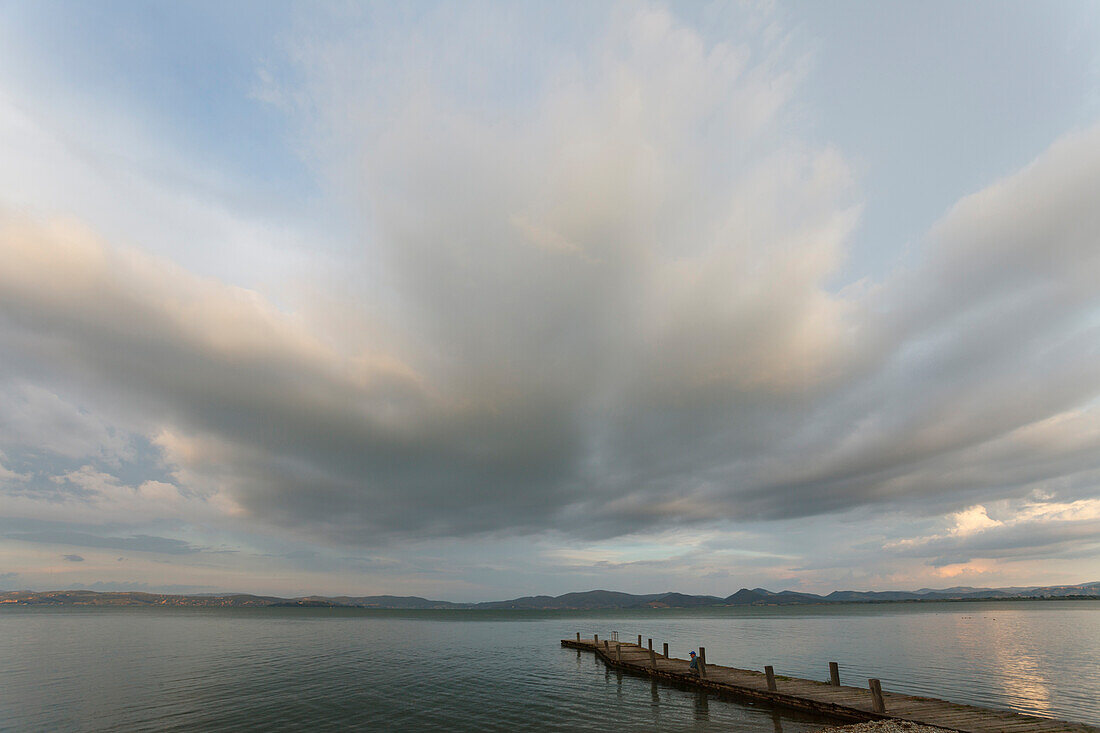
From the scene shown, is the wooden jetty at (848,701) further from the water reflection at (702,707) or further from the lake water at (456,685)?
the lake water at (456,685)

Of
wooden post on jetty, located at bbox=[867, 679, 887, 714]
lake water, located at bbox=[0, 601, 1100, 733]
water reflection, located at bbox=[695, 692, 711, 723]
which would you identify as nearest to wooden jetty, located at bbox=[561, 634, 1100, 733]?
wooden post on jetty, located at bbox=[867, 679, 887, 714]

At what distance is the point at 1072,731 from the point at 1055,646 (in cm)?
7954

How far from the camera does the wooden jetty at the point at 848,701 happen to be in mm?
26094

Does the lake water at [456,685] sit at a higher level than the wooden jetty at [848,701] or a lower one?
lower

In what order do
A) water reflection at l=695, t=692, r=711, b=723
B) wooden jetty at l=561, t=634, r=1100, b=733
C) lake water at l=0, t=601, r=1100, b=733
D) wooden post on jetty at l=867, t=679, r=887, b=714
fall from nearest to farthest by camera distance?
1. wooden jetty at l=561, t=634, r=1100, b=733
2. wooden post on jetty at l=867, t=679, r=887, b=714
3. water reflection at l=695, t=692, r=711, b=723
4. lake water at l=0, t=601, r=1100, b=733

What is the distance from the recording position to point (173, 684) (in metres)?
49.0

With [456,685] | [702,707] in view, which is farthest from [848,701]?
[456,685]

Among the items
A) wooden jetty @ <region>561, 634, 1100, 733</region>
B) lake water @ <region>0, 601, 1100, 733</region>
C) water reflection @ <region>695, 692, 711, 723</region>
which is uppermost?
wooden jetty @ <region>561, 634, 1100, 733</region>

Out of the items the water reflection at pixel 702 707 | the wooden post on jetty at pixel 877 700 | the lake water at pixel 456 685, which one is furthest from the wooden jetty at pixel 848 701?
the lake water at pixel 456 685

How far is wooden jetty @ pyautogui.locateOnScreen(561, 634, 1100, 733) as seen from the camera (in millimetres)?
26094

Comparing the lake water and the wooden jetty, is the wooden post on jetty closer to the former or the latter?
the wooden jetty

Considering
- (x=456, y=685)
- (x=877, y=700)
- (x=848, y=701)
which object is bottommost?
(x=456, y=685)

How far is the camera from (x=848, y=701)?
32719 millimetres

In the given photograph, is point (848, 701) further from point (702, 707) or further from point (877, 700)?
point (702, 707)
